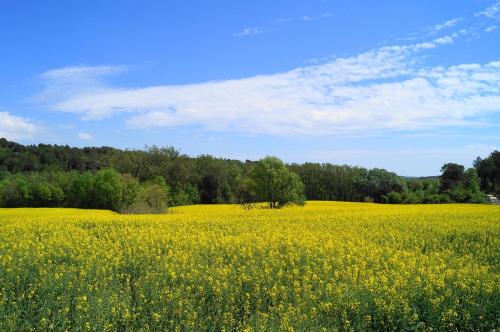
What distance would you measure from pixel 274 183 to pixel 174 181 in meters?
34.3

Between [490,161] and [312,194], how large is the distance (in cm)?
3519

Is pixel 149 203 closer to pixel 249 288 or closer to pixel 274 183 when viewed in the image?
pixel 274 183

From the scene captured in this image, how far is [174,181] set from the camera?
3364 inches

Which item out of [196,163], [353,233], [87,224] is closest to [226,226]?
[353,233]

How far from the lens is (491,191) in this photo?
83.7m

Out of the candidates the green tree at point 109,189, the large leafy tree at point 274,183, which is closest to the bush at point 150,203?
the green tree at point 109,189

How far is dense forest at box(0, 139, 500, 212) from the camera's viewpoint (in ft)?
217

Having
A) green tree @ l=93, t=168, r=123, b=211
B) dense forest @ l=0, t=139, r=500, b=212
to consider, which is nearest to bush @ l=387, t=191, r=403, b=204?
dense forest @ l=0, t=139, r=500, b=212

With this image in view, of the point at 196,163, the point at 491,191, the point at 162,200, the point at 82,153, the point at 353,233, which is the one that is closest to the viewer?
the point at 353,233

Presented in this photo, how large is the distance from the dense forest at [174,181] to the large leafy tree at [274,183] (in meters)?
1.63

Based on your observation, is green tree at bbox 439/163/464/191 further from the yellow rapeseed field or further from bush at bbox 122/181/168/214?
the yellow rapeseed field

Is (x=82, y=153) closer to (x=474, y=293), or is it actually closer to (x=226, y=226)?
(x=226, y=226)

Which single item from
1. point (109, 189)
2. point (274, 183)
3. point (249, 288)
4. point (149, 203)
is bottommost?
point (249, 288)

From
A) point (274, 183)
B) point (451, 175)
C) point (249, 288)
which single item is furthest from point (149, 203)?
point (451, 175)
